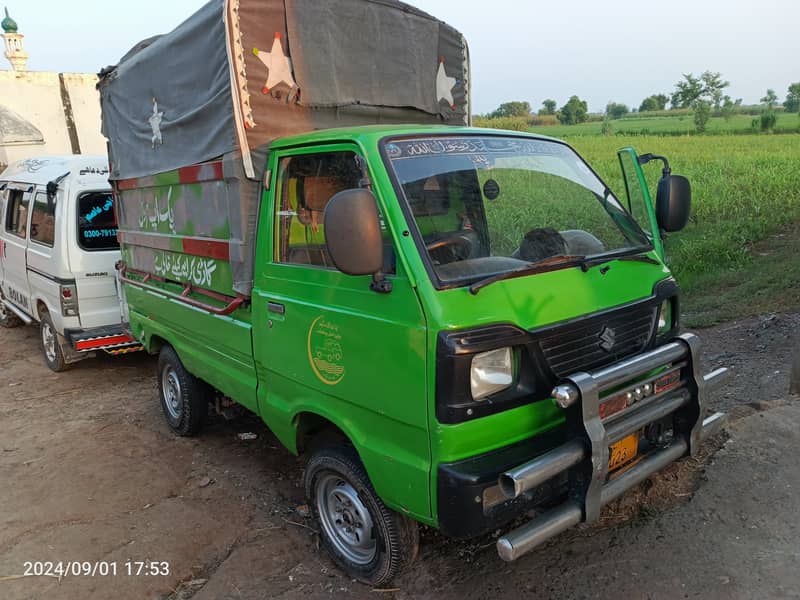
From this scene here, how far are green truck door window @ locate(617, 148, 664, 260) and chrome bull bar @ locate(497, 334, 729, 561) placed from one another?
31.8 inches

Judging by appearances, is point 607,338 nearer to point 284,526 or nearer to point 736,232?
point 284,526

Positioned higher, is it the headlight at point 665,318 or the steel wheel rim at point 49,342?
the headlight at point 665,318

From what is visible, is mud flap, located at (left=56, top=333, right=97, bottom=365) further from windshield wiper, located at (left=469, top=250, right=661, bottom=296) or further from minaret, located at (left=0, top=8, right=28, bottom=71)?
minaret, located at (left=0, top=8, right=28, bottom=71)

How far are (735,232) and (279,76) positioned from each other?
9.42 m

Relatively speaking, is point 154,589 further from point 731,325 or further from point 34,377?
point 731,325

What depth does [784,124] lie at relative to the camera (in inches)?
1325

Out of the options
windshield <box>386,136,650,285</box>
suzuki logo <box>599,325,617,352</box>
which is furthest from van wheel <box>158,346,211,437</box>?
suzuki logo <box>599,325,617,352</box>

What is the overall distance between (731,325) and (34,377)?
769 centimetres

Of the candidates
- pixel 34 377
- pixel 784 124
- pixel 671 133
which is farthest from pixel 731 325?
pixel 784 124

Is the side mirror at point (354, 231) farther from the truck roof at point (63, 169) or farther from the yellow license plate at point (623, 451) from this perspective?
the truck roof at point (63, 169)

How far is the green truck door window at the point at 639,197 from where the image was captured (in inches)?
135

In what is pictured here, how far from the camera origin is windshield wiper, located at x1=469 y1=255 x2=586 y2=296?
2420 mm

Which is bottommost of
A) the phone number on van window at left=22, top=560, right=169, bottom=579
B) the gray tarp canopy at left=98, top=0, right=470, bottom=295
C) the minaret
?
the phone number on van window at left=22, top=560, right=169, bottom=579

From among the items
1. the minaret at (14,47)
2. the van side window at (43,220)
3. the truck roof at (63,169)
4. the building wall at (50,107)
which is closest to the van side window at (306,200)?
the truck roof at (63,169)
